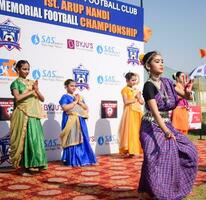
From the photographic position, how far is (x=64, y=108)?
6500 mm

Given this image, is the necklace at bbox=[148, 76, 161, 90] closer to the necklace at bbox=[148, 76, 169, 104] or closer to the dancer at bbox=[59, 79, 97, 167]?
the necklace at bbox=[148, 76, 169, 104]

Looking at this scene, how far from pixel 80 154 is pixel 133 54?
3.11m

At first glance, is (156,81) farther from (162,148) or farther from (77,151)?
(77,151)

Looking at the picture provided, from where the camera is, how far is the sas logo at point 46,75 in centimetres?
680

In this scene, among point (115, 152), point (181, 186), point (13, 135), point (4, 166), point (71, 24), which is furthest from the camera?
point (115, 152)

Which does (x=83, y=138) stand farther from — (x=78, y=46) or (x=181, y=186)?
(x=181, y=186)

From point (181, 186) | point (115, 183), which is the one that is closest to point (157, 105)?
point (181, 186)

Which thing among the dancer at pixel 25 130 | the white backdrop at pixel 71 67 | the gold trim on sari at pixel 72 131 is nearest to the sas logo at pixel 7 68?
the white backdrop at pixel 71 67

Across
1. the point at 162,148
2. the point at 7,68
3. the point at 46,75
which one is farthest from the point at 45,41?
the point at 162,148

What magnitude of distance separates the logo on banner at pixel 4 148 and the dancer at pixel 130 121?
230 cm

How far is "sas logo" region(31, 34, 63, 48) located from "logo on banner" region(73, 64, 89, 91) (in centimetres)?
60

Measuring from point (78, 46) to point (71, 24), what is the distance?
1.45ft

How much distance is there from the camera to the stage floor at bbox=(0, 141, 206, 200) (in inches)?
174

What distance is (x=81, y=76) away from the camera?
7.54m
